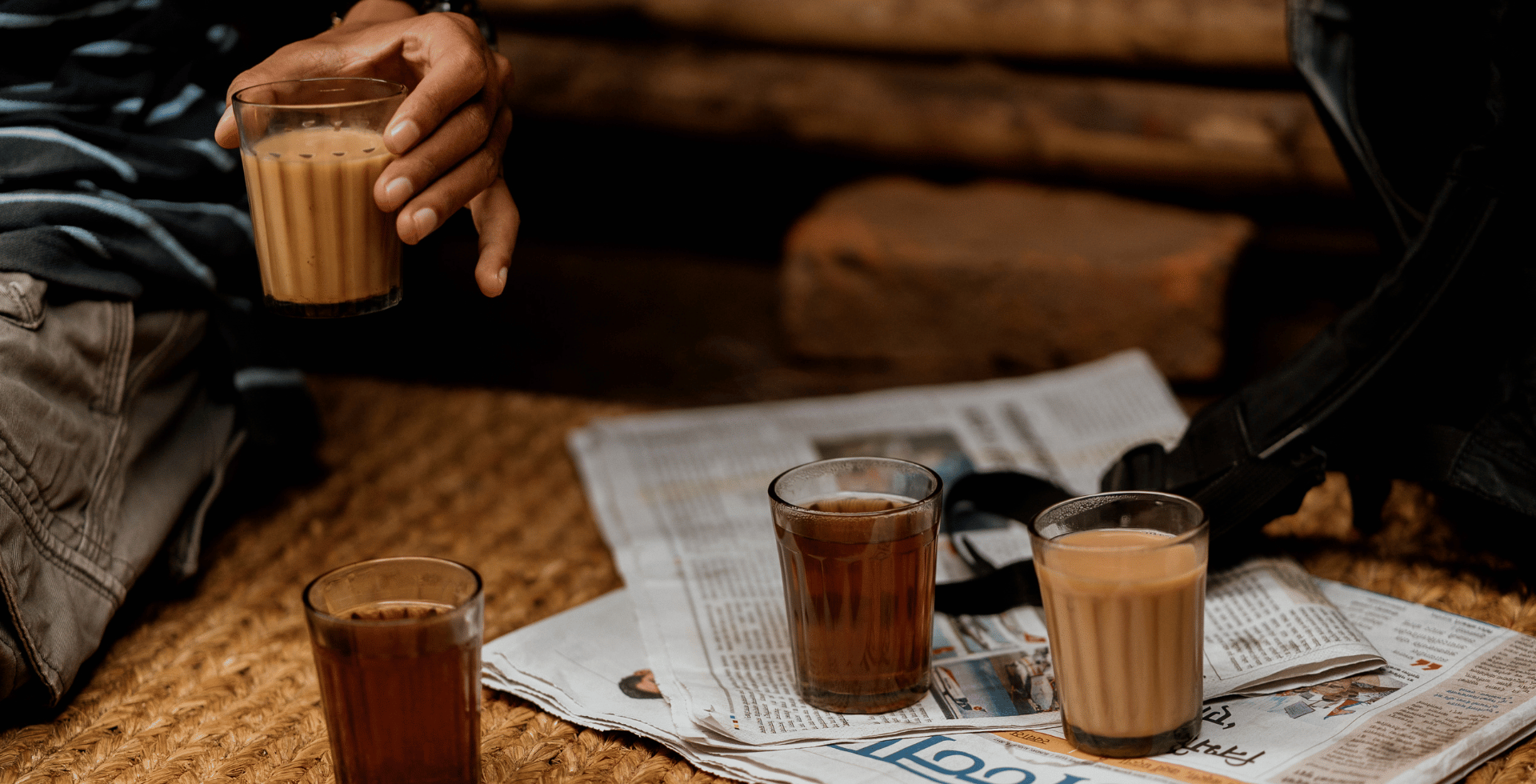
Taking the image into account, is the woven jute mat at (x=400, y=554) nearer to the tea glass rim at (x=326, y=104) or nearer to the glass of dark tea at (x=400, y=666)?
the glass of dark tea at (x=400, y=666)

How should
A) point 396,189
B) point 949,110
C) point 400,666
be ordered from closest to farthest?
point 400,666, point 396,189, point 949,110

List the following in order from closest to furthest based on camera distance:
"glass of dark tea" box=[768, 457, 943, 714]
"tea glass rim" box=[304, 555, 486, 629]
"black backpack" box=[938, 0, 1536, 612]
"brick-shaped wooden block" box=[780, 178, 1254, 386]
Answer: "tea glass rim" box=[304, 555, 486, 629] → "glass of dark tea" box=[768, 457, 943, 714] → "black backpack" box=[938, 0, 1536, 612] → "brick-shaped wooden block" box=[780, 178, 1254, 386]

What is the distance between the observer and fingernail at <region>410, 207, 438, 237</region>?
2.65 ft

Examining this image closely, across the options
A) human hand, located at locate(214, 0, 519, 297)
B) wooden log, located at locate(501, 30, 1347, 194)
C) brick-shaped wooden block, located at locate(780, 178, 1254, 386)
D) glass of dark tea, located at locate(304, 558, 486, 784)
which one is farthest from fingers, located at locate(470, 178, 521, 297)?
wooden log, located at locate(501, 30, 1347, 194)

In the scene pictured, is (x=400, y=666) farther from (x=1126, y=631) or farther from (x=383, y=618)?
(x=1126, y=631)

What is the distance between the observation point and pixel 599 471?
1285 millimetres

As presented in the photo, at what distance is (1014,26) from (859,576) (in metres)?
1.06

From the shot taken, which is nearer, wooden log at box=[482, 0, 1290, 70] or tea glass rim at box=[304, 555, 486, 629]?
tea glass rim at box=[304, 555, 486, 629]

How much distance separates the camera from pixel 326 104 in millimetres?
839

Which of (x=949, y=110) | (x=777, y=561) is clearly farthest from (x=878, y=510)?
(x=949, y=110)

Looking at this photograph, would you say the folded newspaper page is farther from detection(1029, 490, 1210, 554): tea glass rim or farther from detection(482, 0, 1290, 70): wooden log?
detection(482, 0, 1290, 70): wooden log

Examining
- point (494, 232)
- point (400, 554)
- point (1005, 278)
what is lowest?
point (400, 554)

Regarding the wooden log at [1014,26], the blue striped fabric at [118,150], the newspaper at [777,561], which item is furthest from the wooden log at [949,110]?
the blue striped fabric at [118,150]

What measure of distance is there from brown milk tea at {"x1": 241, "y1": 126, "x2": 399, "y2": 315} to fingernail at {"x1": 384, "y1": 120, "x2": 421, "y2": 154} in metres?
0.02
